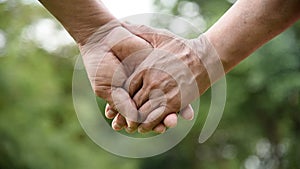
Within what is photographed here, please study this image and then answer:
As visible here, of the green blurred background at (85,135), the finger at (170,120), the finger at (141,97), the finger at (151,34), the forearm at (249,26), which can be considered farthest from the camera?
the green blurred background at (85,135)

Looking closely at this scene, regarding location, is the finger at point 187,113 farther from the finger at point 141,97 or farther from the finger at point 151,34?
the finger at point 151,34

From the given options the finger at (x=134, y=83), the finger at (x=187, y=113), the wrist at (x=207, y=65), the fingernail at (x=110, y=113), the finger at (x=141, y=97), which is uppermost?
the wrist at (x=207, y=65)

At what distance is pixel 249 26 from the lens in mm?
3291

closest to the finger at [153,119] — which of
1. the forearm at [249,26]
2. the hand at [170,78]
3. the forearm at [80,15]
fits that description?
the hand at [170,78]

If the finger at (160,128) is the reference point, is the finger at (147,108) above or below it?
above

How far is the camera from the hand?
342 cm

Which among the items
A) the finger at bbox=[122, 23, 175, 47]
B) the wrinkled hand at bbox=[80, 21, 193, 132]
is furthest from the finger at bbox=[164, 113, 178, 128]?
the finger at bbox=[122, 23, 175, 47]

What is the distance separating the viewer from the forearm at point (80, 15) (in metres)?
3.26

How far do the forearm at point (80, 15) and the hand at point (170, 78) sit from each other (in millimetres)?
283

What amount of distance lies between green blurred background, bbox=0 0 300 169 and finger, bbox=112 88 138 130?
9877 millimetres

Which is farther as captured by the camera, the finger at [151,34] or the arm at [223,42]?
the finger at [151,34]

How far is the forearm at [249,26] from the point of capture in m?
3.17

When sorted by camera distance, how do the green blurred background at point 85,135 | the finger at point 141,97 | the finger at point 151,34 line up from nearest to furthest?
the finger at point 141,97 → the finger at point 151,34 → the green blurred background at point 85,135

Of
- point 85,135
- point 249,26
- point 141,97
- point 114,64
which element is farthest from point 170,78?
point 85,135
